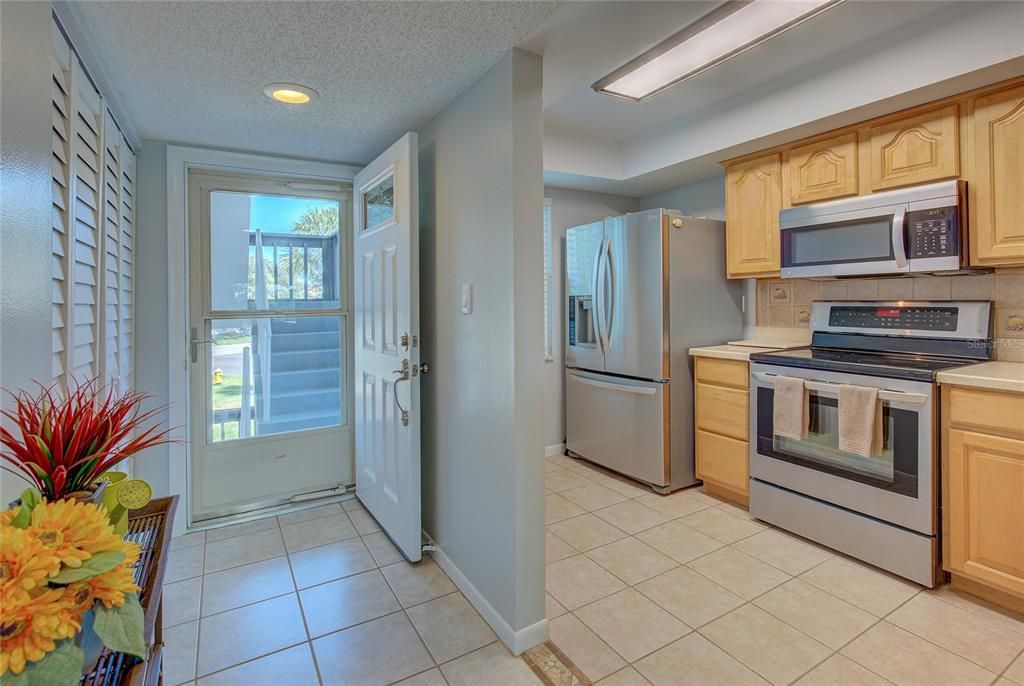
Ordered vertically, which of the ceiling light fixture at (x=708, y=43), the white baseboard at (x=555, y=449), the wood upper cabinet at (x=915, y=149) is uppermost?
the ceiling light fixture at (x=708, y=43)

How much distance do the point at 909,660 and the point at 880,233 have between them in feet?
6.03

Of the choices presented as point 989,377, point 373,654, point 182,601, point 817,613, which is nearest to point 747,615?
point 817,613

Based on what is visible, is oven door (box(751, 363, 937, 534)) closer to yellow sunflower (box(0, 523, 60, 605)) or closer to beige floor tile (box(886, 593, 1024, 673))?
beige floor tile (box(886, 593, 1024, 673))

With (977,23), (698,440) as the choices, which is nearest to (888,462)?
→ (698,440)

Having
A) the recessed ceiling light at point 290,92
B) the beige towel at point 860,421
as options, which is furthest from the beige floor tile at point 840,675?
the recessed ceiling light at point 290,92

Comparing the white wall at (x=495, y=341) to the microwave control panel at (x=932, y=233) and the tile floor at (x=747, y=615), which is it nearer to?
the tile floor at (x=747, y=615)

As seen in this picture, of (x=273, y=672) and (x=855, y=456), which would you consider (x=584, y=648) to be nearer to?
(x=273, y=672)

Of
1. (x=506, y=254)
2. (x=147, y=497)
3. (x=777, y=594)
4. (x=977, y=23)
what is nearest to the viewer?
(x=147, y=497)

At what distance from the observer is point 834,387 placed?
2428 millimetres

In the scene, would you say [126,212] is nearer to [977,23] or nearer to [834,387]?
Answer: [834,387]

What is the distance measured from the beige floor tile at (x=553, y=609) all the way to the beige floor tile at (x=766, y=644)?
1.75 feet

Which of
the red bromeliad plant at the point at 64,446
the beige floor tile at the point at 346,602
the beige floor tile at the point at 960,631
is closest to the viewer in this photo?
the red bromeliad plant at the point at 64,446

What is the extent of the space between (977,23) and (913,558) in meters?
2.17

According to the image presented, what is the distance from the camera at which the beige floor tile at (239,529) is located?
2717mm
